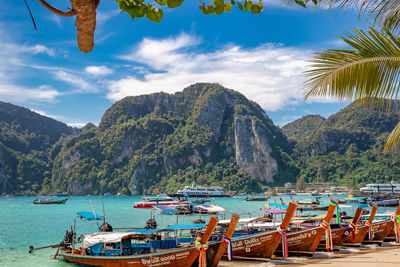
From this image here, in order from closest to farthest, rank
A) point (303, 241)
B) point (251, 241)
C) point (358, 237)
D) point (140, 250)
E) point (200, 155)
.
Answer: point (251, 241)
point (140, 250)
point (303, 241)
point (358, 237)
point (200, 155)

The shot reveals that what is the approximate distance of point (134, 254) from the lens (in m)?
13.6

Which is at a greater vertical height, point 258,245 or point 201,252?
point 201,252

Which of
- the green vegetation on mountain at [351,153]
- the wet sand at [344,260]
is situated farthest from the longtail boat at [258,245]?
the green vegetation on mountain at [351,153]

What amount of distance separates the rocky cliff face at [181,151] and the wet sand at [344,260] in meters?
136

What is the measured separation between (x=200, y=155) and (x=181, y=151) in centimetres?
915

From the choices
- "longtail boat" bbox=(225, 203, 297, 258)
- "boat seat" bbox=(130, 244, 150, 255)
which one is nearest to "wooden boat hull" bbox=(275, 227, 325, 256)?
"longtail boat" bbox=(225, 203, 297, 258)

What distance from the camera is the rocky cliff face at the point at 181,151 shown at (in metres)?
159

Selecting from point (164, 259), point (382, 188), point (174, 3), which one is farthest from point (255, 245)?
point (382, 188)

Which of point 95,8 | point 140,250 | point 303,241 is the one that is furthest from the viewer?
point 303,241

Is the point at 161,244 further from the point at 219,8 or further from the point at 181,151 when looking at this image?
the point at 181,151

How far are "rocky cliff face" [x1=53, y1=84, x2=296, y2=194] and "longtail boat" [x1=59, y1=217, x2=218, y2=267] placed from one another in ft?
446

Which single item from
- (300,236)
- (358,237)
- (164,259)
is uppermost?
(300,236)

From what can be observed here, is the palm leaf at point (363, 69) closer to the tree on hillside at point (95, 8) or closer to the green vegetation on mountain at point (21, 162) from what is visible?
the tree on hillside at point (95, 8)

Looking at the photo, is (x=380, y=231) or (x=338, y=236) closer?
(x=338, y=236)
